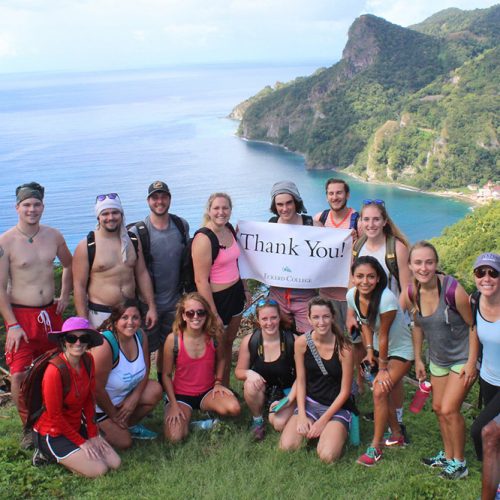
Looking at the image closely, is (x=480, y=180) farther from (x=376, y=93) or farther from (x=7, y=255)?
(x=7, y=255)

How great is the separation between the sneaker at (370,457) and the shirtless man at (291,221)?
1.38 meters

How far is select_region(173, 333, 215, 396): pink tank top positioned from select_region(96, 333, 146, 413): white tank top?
33 centimetres

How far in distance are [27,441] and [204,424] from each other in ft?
4.73

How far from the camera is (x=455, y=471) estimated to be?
4.31 metres

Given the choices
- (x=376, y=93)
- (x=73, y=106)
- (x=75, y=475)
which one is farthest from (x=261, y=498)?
(x=73, y=106)

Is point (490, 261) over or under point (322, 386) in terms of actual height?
over

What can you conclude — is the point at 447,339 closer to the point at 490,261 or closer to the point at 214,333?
the point at 490,261

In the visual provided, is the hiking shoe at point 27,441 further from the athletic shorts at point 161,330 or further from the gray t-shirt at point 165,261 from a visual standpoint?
the gray t-shirt at point 165,261

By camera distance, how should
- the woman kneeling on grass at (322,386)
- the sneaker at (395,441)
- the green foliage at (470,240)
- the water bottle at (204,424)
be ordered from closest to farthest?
the woman kneeling on grass at (322,386), the sneaker at (395,441), the water bottle at (204,424), the green foliage at (470,240)

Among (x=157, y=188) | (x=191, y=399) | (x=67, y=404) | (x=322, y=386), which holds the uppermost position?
(x=157, y=188)

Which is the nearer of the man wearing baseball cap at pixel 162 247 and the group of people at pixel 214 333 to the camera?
the group of people at pixel 214 333

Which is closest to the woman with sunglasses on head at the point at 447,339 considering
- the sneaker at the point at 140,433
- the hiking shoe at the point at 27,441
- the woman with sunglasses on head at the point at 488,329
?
the woman with sunglasses on head at the point at 488,329

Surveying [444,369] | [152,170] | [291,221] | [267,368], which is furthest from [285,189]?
[152,170]

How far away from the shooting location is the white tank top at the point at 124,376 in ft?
15.9
